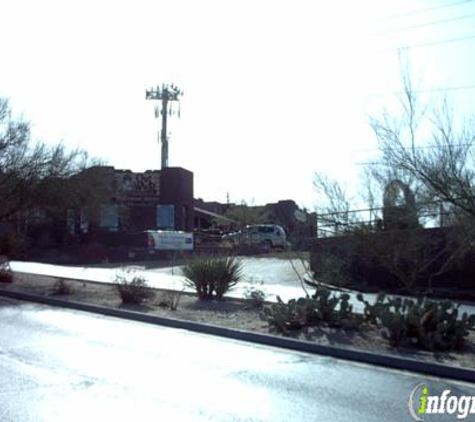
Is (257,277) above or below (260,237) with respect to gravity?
below

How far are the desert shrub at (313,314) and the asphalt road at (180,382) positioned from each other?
1.08 meters

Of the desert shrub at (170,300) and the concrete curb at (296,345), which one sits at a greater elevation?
the desert shrub at (170,300)

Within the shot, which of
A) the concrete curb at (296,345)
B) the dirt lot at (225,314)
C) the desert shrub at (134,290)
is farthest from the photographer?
the desert shrub at (134,290)

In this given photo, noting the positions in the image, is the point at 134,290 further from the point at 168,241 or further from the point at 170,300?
the point at 168,241

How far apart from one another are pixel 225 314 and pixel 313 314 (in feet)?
7.62

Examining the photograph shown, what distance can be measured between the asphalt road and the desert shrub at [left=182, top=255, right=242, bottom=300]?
4.92 meters

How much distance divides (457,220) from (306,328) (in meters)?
3.66

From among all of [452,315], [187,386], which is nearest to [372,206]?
[452,315]

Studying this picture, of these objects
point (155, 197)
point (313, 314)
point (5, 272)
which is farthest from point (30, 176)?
point (155, 197)

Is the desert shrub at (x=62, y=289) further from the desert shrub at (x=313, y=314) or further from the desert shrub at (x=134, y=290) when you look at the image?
the desert shrub at (x=313, y=314)

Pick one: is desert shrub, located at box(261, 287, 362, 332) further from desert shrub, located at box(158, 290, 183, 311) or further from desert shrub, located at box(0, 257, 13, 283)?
desert shrub, located at box(0, 257, 13, 283)

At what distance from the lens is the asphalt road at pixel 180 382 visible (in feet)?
21.8

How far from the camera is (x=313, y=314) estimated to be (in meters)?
12.1

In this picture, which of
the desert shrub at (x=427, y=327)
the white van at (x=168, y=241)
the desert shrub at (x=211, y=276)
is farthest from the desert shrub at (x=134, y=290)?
the white van at (x=168, y=241)
